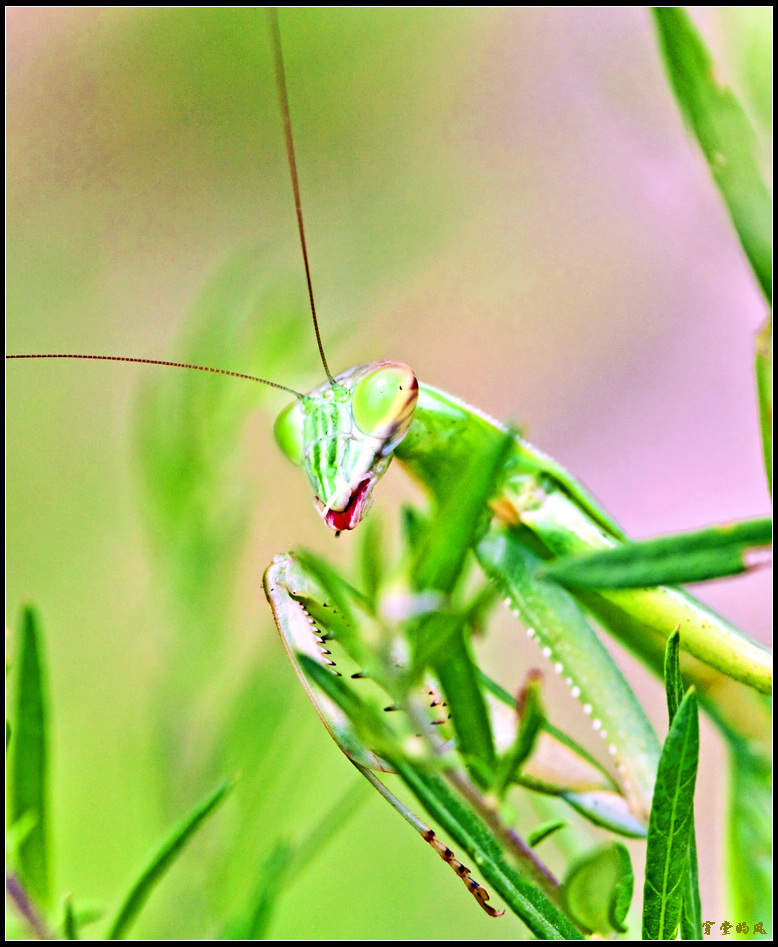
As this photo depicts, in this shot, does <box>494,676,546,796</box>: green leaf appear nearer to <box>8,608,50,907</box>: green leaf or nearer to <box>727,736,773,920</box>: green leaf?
<box>8,608,50,907</box>: green leaf

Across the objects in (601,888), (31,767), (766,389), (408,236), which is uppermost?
(408,236)

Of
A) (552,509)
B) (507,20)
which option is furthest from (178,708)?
(507,20)

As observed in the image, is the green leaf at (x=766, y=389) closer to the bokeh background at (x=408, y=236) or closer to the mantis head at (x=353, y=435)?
the mantis head at (x=353, y=435)

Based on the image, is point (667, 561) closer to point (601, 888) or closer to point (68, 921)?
point (601, 888)

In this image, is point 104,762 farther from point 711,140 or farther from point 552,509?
point 711,140

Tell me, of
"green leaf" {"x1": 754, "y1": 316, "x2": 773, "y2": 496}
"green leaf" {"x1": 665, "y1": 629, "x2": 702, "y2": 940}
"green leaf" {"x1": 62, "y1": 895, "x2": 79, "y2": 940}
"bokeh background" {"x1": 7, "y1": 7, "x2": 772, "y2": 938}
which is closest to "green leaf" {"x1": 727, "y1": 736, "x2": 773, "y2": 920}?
"green leaf" {"x1": 665, "y1": 629, "x2": 702, "y2": 940}

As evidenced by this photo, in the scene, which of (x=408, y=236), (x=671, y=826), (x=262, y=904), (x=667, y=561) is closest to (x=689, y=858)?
(x=671, y=826)

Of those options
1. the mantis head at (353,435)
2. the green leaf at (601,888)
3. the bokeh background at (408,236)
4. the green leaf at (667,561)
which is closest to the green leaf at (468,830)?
the green leaf at (601,888)
